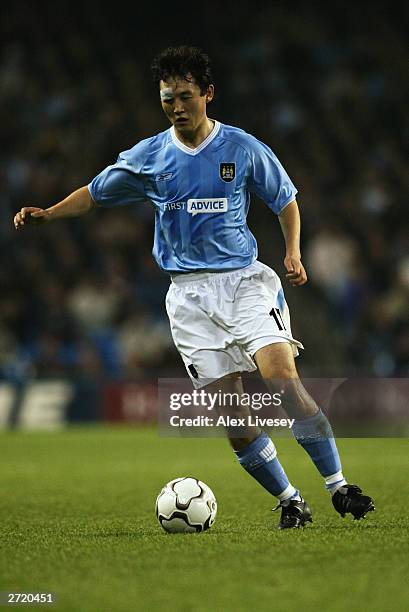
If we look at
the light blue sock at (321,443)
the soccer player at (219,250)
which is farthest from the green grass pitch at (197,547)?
the soccer player at (219,250)

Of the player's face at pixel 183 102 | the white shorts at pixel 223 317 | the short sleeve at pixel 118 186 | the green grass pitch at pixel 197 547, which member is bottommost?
the green grass pitch at pixel 197 547

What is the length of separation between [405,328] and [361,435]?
1743mm

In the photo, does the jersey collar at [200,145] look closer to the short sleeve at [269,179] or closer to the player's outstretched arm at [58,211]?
the short sleeve at [269,179]

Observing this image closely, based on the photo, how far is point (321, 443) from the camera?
5.33 m

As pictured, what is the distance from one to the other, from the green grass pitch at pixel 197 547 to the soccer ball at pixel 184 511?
10cm

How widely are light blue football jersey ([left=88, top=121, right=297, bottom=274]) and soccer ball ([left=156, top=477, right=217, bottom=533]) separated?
1052mm

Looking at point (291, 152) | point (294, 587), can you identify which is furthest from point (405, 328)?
point (294, 587)

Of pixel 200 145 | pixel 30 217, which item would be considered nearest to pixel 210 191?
pixel 200 145

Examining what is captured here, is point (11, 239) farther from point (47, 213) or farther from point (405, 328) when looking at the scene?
point (47, 213)

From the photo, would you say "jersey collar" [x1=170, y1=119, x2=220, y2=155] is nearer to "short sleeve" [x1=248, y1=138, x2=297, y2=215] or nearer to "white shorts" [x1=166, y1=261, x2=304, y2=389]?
"short sleeve" [x1=248, y1=138, x2=297, y2=215]

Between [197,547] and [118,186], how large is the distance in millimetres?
1865

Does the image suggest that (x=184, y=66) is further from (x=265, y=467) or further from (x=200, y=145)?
(x=265, y=467)

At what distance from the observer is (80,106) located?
52.5 ft

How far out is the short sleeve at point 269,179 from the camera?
552cm
